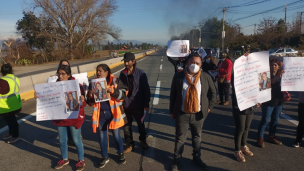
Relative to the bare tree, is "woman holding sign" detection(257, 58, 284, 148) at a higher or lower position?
lower

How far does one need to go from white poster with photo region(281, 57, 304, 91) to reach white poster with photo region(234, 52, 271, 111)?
461 mm

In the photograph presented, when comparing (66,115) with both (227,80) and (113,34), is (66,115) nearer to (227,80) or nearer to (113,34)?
(227,80)

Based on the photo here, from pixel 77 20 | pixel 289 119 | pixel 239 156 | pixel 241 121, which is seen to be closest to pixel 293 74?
pixel 241 121

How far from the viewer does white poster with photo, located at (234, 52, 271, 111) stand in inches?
132

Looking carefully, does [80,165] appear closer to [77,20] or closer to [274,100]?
[274,100]

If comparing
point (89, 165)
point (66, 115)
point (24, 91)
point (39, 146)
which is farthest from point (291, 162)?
point (24, 91)

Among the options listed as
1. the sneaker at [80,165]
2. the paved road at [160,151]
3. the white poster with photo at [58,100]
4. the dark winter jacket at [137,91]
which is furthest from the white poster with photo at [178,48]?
the sneaker at [80,165]

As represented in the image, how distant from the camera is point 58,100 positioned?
322 cm

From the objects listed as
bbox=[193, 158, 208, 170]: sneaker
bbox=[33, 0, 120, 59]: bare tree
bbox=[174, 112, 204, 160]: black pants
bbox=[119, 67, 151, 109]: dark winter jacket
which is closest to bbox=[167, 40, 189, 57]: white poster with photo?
bbox=[119, 67, 151, 109]: dark winter jacket

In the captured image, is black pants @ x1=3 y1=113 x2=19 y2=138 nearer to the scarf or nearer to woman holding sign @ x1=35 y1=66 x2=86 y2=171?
woman holding sign @ x1=35 y1=66 x2=86 y2=171

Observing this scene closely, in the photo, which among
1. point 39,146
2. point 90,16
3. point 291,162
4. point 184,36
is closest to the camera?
point 291,162

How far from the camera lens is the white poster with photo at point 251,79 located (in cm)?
335

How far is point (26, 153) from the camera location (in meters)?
4.18

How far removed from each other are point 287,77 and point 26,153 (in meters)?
5.15
